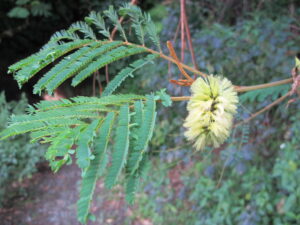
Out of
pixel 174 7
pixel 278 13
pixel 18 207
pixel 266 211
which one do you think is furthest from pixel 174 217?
pixel 174 7

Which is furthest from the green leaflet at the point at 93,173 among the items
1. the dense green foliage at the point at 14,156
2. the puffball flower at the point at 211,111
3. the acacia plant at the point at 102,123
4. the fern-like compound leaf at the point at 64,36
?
the dense green foliage at the point at 14,156

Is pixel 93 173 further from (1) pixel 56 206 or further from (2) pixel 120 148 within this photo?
(1) pixel 56 206

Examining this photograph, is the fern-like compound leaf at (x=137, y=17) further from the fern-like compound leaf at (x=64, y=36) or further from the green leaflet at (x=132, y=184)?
the green leaflet at (x=132, y=184)

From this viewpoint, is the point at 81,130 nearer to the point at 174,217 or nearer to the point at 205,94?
the point at 205,94

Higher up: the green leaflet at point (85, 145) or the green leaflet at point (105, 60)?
the green leaflet at point (105, 60)

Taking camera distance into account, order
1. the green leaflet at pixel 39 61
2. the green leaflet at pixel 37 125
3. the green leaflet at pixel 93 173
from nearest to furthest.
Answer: the green leaflet at pixel 93 173 < the green leaflet at pixel 37 125 < the green leaflet at pixel 39 61

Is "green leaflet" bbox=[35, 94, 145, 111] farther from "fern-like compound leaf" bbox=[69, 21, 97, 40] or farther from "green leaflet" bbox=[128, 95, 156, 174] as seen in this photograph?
"fern-like compound leaf" bbox=[69, 21, 97, 40]

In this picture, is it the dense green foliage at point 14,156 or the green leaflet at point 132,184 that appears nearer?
the green leaflet at point 132,184
